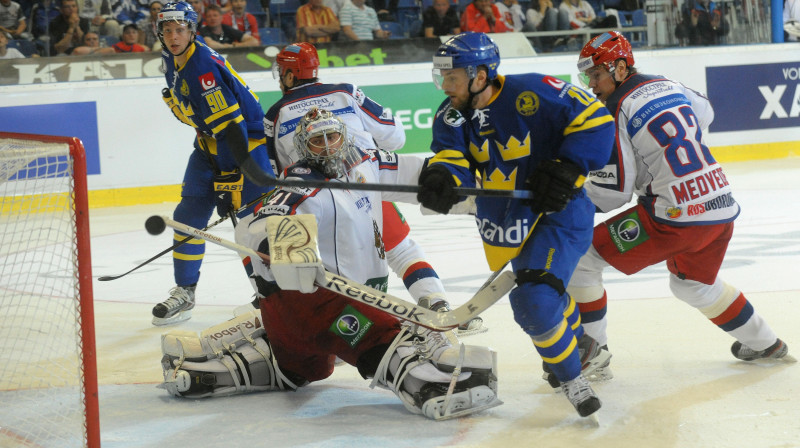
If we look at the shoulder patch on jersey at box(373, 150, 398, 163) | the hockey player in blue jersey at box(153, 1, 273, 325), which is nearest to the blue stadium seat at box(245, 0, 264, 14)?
the hockey player in blue jersey at box(153, 1, 273, 325)

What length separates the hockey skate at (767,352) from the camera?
11.3 feet

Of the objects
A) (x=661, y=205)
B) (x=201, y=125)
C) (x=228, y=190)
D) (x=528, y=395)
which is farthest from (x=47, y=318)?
(x=661, y=205)

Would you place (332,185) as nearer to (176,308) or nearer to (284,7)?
(176,308)

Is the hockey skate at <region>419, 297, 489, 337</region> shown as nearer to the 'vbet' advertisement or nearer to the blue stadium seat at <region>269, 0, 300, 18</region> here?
the blue stadium seat at <region>269, 0, 300, 18</region>

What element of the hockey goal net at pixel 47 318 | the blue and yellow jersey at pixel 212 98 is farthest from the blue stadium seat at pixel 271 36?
the blue and yellow jersey at pixel 212 98

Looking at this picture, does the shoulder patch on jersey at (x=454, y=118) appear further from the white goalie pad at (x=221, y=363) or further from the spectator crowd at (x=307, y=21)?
the spectator crowd at (x=307, y=21)

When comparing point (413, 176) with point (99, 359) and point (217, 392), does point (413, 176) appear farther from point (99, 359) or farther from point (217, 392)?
point (99, 359)

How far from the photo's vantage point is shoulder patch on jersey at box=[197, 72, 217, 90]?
440cm

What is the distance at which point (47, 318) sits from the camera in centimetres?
440

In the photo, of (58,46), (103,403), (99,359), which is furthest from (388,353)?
(58,46)

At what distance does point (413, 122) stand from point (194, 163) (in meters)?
4.63

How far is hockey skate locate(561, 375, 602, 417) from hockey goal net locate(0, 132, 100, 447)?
1.35 m

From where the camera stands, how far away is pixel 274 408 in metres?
3.19

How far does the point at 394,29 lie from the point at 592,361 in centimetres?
725
